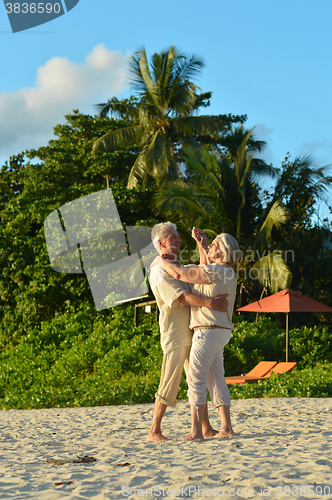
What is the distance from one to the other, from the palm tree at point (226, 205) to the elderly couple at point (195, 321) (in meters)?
10.5

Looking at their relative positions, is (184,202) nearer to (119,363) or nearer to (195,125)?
(195,125)

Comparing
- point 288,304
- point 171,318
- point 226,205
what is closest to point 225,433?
point 171,318

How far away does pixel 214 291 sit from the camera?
12.9 ft

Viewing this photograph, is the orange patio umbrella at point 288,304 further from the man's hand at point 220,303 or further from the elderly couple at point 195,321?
the man's hand at point 220,303

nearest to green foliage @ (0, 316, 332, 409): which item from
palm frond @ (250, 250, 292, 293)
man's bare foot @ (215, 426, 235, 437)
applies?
palm frond @ (250, 250, 292, 293)

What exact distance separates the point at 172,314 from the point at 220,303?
1.34 feet

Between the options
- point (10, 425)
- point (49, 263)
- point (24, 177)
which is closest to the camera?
point (10, 425)

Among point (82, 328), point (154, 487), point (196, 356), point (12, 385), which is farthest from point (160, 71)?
point (154, 487)

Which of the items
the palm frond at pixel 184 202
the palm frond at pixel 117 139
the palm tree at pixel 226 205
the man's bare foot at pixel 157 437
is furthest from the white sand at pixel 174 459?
the palm frond at pixel 117 139

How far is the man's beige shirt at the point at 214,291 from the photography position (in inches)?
153

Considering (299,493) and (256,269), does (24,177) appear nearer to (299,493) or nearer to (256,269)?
(256,269)

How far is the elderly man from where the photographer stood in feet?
12.8

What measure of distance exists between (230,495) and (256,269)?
12.0 metres

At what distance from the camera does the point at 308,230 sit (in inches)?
→ 645
